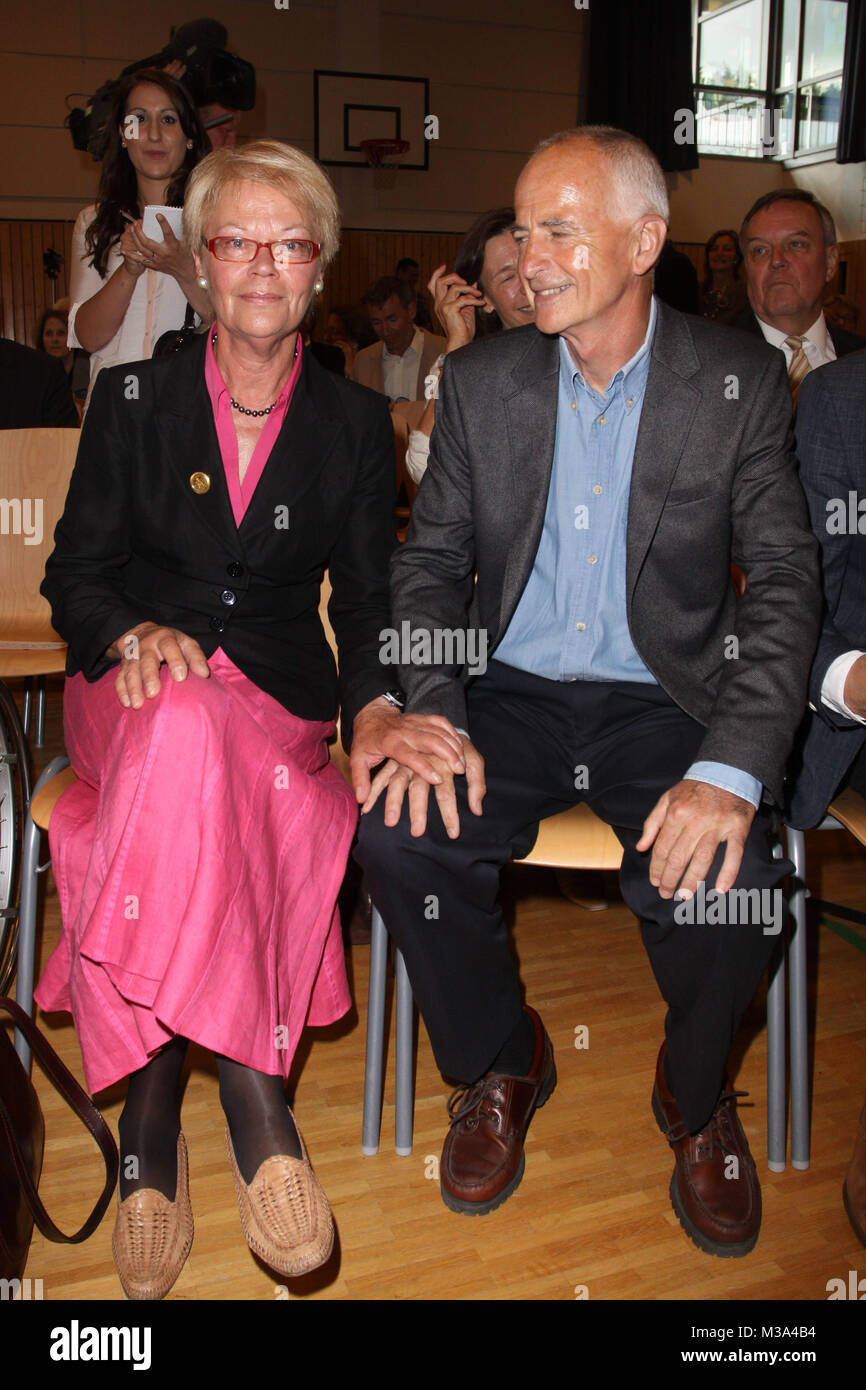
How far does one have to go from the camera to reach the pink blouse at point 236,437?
1.72m

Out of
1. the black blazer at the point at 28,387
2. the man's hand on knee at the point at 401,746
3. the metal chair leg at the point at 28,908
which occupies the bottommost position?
the metal chair leg at the point at 28,908

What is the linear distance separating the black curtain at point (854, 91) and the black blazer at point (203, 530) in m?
9.51

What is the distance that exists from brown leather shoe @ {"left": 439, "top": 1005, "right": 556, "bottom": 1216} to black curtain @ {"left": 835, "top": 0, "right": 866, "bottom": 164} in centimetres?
998

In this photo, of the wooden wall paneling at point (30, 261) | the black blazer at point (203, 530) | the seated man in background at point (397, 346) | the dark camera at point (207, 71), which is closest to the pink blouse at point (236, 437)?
the black blazer at point (203, 530)

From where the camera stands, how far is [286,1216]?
1.33 m

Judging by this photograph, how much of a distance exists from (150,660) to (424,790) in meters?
0.40

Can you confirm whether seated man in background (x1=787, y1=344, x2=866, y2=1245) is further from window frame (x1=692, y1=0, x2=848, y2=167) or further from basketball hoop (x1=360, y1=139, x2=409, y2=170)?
window frame (x1=692, y1=0, x2=848, y2=167)

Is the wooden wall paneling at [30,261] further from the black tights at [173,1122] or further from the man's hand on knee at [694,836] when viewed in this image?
the man's hand on knee at [694,836]

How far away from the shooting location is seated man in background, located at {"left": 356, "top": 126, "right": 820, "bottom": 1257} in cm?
146

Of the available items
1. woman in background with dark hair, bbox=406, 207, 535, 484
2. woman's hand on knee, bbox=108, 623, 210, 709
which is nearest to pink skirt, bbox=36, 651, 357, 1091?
woman's hand on knee, bbox=108, 623, 210, 709

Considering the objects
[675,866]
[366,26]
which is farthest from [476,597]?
[366,26]

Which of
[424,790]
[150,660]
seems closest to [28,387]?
[150,660]

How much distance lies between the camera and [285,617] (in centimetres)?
176

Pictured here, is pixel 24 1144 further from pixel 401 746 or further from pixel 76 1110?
pixel 401 746
